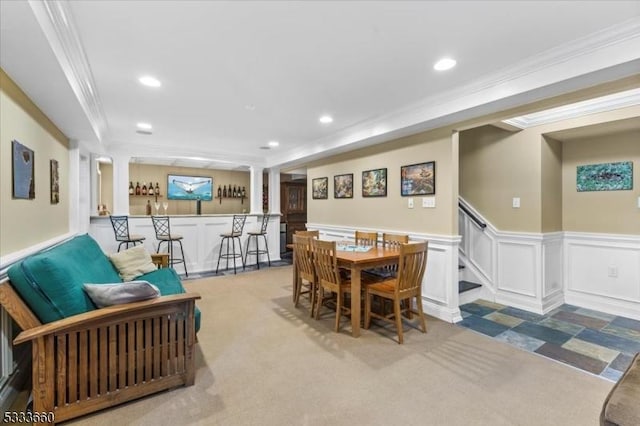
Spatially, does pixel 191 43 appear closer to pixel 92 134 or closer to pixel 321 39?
pixel 321 39

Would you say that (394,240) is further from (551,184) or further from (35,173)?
(35,173)

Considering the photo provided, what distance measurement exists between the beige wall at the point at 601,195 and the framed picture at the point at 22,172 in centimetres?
555

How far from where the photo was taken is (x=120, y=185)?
16.4 feet

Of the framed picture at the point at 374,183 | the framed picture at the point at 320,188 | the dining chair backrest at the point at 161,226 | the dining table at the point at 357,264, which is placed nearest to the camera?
the dining table at the point at 357,264

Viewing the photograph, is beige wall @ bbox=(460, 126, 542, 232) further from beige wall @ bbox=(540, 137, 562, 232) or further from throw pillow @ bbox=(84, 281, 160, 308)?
throw pillow @ bbox=(84, 281, 160, 308)

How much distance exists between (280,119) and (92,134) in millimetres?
2219

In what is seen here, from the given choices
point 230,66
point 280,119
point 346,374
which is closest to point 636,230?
point 346,374

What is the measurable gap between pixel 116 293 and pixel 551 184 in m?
4.58

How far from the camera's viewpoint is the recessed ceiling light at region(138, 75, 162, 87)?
8.54 ft

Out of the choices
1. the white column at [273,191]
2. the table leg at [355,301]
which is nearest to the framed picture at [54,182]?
the table leg at [355,301]

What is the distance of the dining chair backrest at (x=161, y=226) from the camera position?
510cm

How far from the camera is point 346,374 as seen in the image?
87.4 inches

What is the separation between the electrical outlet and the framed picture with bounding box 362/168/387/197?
25.6 inches

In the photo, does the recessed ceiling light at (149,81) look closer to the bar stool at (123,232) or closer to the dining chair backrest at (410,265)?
the dining chair backrest at (410,265)
